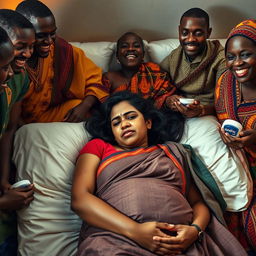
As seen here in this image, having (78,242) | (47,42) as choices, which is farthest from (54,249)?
(47,42)

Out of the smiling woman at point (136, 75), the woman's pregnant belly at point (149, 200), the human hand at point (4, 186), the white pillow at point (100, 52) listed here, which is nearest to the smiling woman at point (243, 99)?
the woman's pregnant belly at point (149, 200)

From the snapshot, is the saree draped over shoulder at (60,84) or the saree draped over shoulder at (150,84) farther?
the saree draped over shoulder at (150,84)

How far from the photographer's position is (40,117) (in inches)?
80.4

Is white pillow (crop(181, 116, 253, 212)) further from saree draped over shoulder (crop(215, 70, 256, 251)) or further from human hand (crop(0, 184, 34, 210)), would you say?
human hand (crop(0, 184, 34, 210))

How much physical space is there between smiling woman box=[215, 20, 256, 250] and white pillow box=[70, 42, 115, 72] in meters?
0.92

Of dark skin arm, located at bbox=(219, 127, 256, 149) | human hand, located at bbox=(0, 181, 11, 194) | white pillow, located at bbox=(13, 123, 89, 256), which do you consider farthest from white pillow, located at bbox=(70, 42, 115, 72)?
human hand, located at bbox=(0, 181, 11, 194)

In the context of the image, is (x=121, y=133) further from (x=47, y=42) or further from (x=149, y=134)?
(x=47, y=42)

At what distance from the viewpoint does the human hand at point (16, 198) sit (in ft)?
4.79

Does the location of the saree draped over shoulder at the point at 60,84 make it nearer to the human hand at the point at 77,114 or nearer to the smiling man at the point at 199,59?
the human hand at the point at 77,114

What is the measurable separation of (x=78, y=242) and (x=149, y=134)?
0.66 m

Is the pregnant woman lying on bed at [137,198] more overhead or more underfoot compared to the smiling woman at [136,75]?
more underfoot

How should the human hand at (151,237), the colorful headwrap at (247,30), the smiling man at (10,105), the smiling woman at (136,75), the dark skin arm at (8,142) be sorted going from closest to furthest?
the human hand at (151,237) → the smiling man at (10,105) → the dark skin arm at (8,142) → the colorful headwrap at (247,30) → the smiling woman at (136,75)

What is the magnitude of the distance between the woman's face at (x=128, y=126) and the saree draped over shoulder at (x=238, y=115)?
451mm

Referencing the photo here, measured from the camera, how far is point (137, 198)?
55.2 inches
